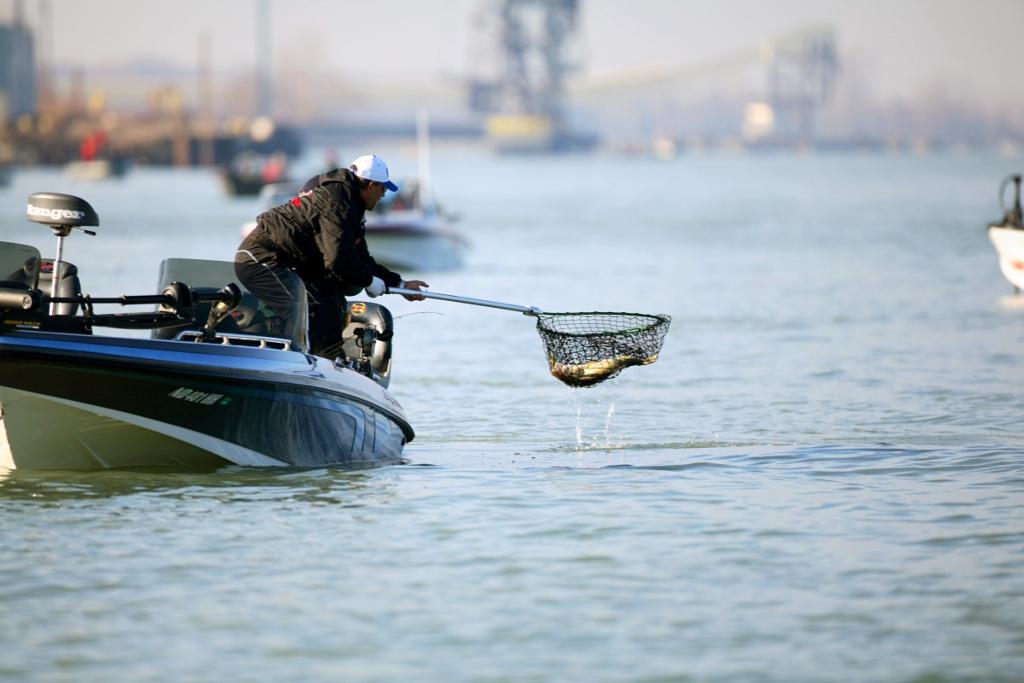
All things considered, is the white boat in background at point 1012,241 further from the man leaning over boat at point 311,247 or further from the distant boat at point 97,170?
the distant boat at point 97,170

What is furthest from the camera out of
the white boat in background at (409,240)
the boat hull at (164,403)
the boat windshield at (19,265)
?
the white boat in background at (409,240)

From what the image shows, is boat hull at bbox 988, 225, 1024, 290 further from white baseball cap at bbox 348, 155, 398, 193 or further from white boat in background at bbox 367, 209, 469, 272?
white baseball cap at bbox 348, 155, 398, 193

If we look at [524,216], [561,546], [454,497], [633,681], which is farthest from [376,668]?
[524,216]

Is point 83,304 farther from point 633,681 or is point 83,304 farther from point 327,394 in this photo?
point 633,681

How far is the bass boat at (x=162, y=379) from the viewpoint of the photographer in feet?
36.1

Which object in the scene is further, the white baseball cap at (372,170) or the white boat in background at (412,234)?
the white boat in background at (412,234)

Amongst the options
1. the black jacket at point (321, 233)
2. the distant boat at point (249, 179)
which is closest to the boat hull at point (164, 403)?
the black jacket at point (321, 233)

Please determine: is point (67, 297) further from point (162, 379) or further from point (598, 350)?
point (598, 350)

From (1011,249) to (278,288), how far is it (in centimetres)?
1907

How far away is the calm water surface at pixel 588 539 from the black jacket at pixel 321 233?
4.91ft

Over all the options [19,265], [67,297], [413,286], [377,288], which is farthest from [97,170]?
[67,297]

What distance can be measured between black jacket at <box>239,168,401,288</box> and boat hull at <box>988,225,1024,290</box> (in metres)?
18.0

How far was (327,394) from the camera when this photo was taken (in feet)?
39.7

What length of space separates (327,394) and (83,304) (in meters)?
1.72
